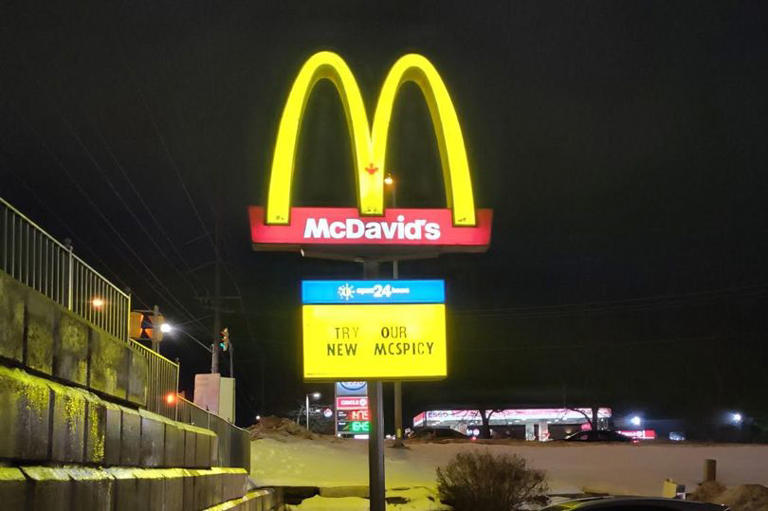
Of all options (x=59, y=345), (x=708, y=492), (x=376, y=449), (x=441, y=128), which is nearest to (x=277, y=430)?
(x=708, y=492)

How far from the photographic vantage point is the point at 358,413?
48.9 m

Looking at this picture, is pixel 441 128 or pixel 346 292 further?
pixel 441 128

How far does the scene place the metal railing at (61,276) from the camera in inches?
221

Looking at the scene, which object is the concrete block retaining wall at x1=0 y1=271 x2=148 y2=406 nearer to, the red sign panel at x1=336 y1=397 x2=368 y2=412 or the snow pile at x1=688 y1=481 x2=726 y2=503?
the snow pile at x1=688 y1=481 x2=726 y2=503

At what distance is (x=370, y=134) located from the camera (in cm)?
1554

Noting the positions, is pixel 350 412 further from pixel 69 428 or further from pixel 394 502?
pixel 69 428

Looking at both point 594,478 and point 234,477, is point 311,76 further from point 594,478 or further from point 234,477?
point 594,478

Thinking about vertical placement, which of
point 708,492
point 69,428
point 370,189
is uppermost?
point 370,189

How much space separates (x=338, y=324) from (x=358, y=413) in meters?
35.0

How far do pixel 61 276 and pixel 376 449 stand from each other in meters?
9.36

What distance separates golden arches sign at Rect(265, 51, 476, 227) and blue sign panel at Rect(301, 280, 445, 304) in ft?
4.24

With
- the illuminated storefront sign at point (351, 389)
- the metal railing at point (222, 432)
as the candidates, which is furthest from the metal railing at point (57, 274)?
the illuminated storefront sign at point (351, 389)

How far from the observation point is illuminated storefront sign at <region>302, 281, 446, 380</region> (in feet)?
48.7

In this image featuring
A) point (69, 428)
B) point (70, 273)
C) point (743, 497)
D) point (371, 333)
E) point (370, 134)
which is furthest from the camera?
point (743, 497)
